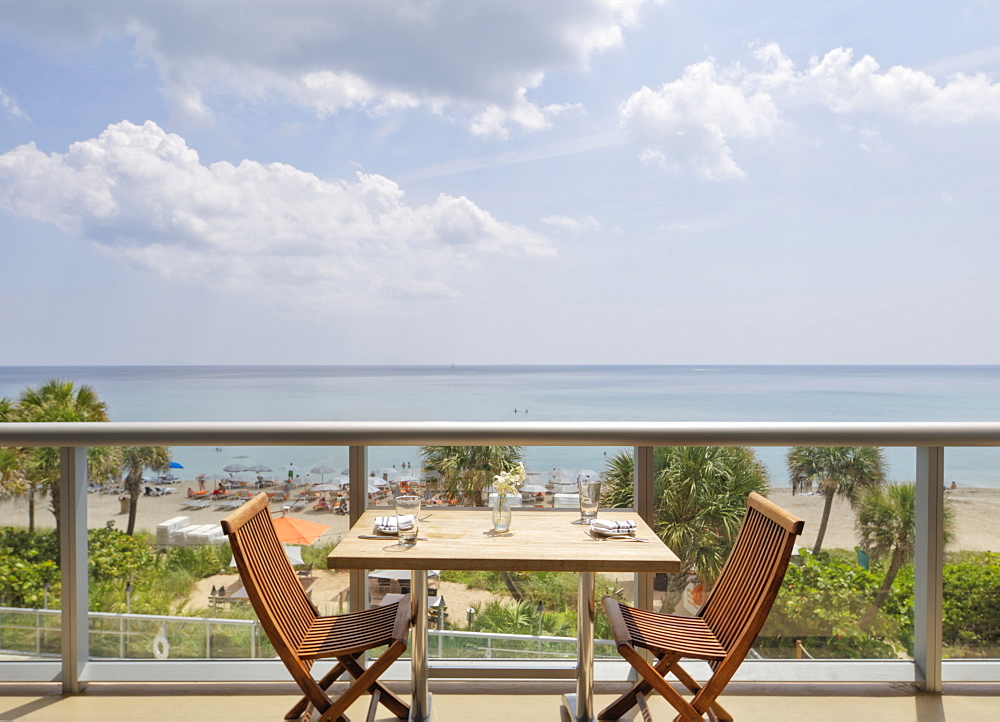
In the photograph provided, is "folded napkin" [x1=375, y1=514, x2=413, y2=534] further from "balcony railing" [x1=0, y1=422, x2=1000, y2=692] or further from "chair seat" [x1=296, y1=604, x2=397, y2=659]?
"balcony railing" [x1=0, y1=422, x2=1000, y2=692]

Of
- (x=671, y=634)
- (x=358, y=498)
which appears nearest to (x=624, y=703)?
(x=671, y=634)

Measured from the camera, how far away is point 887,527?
9.48 ft

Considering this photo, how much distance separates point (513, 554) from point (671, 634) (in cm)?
72

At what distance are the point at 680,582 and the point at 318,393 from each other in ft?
113

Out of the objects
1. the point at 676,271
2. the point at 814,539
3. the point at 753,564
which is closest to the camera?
the point at 753,564

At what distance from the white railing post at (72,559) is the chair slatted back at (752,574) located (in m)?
2.52

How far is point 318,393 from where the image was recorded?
3569 cm

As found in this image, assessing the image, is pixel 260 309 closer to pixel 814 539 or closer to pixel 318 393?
pixel 318 393

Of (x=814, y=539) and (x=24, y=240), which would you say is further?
(x=24, y=240)

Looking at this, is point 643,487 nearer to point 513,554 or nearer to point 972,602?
point 513,554

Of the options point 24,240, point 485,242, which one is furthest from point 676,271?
point 24,240

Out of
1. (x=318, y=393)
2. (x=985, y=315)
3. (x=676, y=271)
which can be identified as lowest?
(x=318, y=393)

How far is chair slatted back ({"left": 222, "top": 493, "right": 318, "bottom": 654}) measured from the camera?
2.10 metres

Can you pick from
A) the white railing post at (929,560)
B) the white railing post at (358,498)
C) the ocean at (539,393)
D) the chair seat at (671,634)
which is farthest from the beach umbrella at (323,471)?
the ocean at (539,393)
